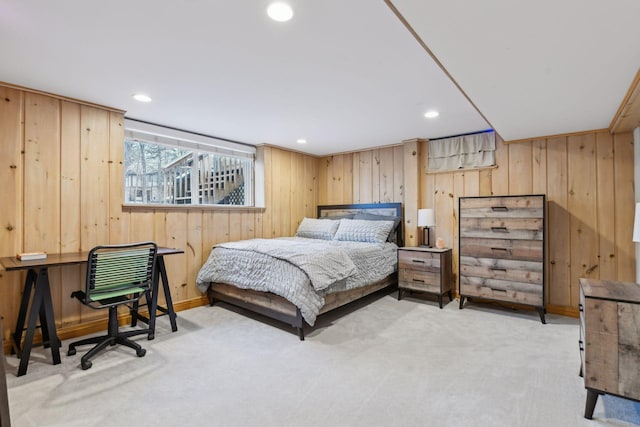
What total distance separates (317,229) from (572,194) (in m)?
2.97

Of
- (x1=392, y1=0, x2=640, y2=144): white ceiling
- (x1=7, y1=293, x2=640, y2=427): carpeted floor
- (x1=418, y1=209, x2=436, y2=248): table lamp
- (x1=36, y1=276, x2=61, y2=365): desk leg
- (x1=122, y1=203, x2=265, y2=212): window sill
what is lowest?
(x1=7, y1=293, x2=640, y2=427): carpeted floor

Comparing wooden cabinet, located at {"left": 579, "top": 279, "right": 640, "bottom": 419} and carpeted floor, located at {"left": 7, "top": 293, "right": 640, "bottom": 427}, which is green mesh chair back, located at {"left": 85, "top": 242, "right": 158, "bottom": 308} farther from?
wooden cabinet, located at {"left": 579, "top": 279, "right": 640, "bottom": 419}

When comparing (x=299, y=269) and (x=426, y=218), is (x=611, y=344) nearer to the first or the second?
(x=299, y=269)

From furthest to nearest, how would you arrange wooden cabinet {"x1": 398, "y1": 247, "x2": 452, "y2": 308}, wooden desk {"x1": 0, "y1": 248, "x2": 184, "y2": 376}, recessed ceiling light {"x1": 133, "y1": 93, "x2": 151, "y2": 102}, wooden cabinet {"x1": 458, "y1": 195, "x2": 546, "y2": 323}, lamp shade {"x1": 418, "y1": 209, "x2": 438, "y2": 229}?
lamp shade {"x1": 418, "y1": 209, "x2": 438, "y2": 229} < wooden cabinet {"x1": 398, "y1": 247, "x2": 452, "y2": 308} < wooden cabinet {"x1": 458, "y1": 195, "x2": 546, "y2": 323} < recessed ceiling light {"x1": 133, "y1": 93, "x2": 151, "y2": 102} < wooden desk {"x1": 0, "y1": 248, "x2": 184, "y2": 376}

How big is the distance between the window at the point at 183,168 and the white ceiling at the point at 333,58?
0.44m

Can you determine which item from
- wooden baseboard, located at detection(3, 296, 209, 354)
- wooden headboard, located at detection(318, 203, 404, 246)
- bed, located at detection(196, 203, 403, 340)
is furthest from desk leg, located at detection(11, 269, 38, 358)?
wooden headboard, located at detection(318, 203, 404, 246)

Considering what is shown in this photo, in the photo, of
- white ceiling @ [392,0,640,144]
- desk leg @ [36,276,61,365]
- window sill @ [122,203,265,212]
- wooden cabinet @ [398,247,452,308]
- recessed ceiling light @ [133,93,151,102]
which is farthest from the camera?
wooden cabinet @ [398,247,452,308]

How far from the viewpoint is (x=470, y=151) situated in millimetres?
3949

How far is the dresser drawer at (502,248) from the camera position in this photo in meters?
3.14

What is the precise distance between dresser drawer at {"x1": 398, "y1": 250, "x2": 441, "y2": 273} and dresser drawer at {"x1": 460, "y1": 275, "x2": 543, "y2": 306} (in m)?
0.31

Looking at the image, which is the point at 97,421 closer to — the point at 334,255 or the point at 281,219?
the point at 334,255

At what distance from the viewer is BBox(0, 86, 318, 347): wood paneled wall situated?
256 centimetres

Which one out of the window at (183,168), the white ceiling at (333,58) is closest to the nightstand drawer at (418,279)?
the white ceiling at (333,58)

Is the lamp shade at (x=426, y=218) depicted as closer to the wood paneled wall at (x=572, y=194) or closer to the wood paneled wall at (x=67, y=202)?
the wood paneled wall at (x=572, y=194)
